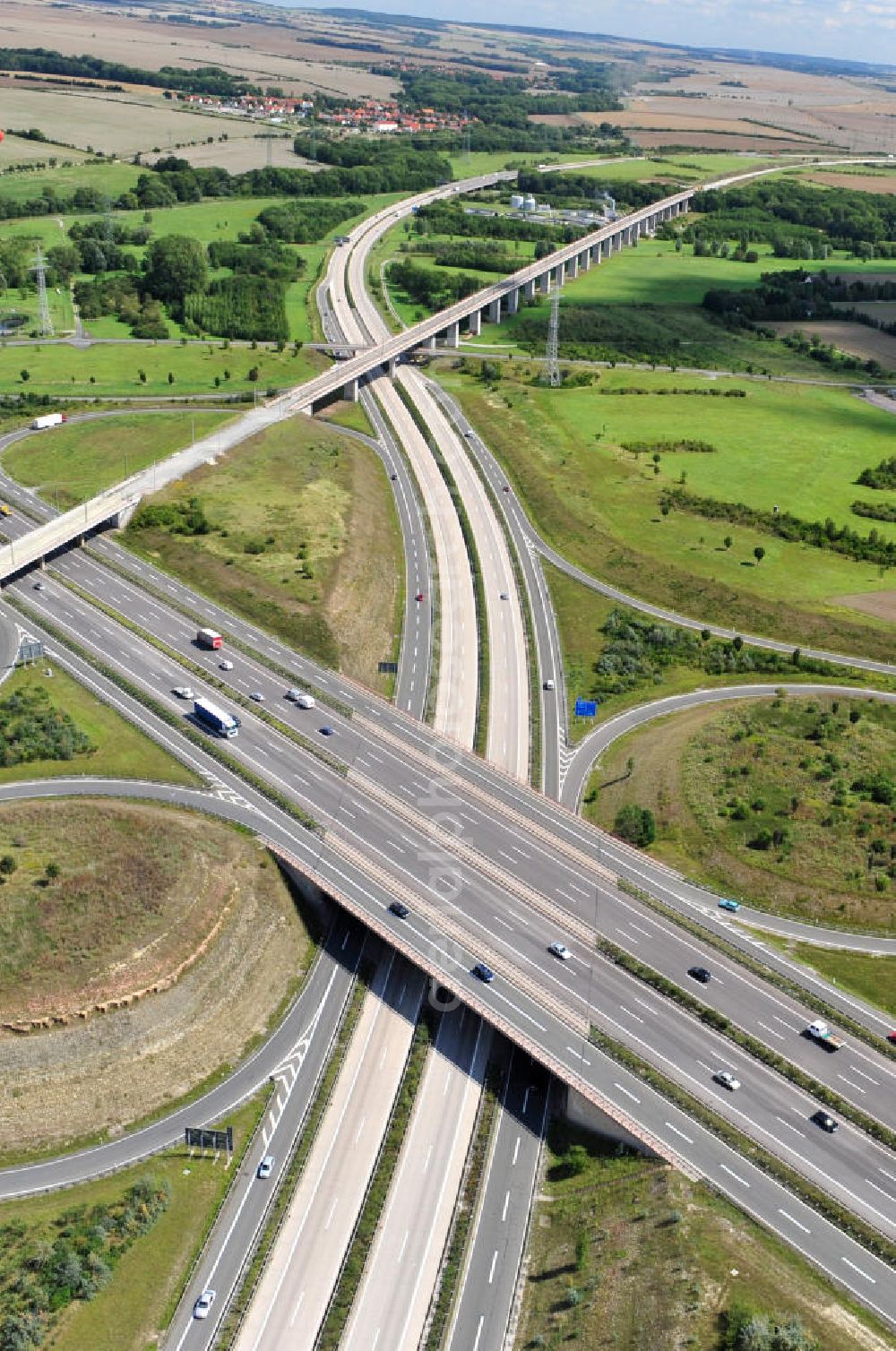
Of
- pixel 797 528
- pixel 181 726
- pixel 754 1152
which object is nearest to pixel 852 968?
pixel 754 1152

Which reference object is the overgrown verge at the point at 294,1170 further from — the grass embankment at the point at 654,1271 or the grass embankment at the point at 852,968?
the grass embankment at the point at 852,968

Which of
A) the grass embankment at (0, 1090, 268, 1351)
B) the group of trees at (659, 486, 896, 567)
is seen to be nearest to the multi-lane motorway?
the grass embankment at (0, 1090, 268, 1351)

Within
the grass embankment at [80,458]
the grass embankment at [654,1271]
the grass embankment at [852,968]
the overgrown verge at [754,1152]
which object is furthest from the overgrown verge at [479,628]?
the grass embankment at [654,1271]

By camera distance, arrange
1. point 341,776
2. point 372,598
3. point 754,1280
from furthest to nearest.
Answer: point 372,598 < point 341,776 < point 754,1280

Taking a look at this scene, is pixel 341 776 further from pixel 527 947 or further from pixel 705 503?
pixel 705 503

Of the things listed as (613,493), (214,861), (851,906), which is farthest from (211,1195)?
(613,493)

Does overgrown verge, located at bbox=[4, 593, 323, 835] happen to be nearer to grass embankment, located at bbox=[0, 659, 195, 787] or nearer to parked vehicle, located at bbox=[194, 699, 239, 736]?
parked vehicle, located at bbox=[194, 699, 239, 736]

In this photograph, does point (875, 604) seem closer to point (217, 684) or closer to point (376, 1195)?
point (217, 684)
